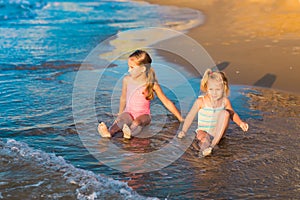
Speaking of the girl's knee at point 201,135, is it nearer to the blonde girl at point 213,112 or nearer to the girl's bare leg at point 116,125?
the blonde girl at point 213,112

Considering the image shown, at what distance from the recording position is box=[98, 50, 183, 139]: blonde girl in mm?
5039

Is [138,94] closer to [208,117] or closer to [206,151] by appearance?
[208,117]

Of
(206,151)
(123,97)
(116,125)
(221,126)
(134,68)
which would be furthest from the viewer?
(123,97)

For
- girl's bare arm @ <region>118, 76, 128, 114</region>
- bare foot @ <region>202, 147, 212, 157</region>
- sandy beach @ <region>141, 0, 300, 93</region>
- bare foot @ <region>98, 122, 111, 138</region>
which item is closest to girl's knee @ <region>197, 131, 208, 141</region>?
bare foot @ <region>202, 147, 212, 157</region>

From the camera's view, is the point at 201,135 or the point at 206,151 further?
the point at 201,135

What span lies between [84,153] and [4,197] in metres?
1.05

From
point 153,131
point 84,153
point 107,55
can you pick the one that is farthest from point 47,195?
point 107,55

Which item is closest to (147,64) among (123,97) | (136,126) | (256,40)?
(123,97)

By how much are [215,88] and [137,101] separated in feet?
3.11

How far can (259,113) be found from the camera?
5527 millimetres

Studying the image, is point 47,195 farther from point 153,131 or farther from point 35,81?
point 35,81

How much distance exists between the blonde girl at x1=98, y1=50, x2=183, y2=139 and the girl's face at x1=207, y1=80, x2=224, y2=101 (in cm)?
61

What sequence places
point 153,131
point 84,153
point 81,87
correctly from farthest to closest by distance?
point 81,87, point 153,131, point 84,153

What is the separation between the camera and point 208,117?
4770mm
